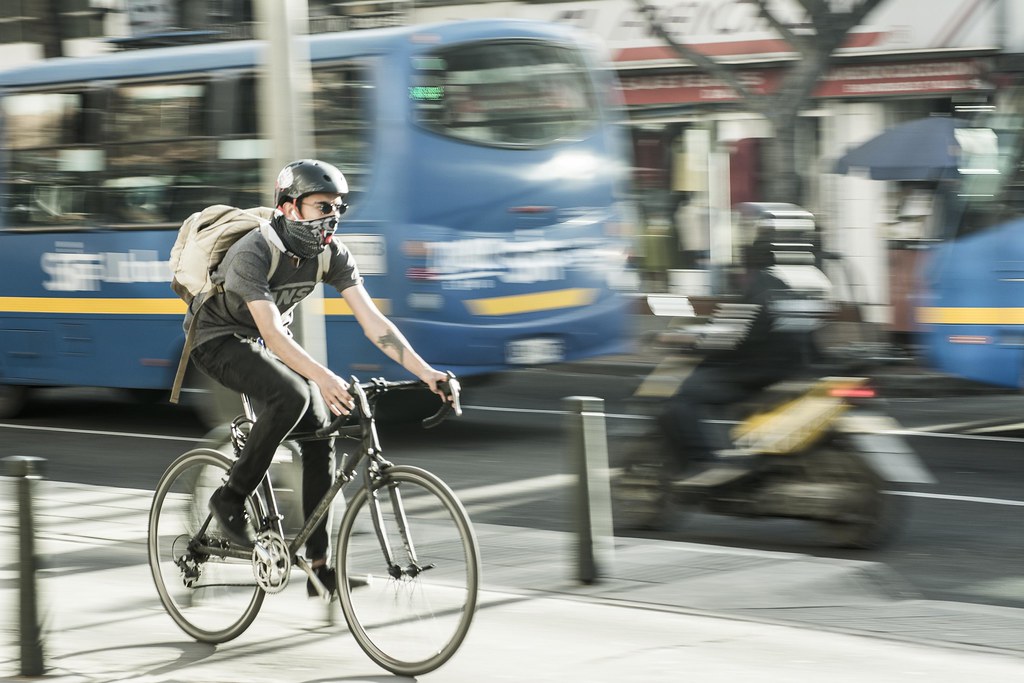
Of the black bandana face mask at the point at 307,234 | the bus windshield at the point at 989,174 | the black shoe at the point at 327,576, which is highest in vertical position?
the black bandana face mask at the point at 307,234

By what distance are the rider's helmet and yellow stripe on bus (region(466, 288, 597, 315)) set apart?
18.4ft

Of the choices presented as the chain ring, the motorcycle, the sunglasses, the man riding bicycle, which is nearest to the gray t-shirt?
the man riding bicycle

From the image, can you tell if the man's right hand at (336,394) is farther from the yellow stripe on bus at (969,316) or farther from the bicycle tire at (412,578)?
the yellow stripe on bus at (969,316)

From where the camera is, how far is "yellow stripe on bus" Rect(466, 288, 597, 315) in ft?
36.3

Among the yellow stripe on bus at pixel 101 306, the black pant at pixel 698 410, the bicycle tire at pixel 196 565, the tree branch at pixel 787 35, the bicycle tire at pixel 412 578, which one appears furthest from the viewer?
the tree branch at pixel 787 35

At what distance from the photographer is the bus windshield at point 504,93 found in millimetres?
11164

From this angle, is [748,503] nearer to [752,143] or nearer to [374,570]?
[374,570]

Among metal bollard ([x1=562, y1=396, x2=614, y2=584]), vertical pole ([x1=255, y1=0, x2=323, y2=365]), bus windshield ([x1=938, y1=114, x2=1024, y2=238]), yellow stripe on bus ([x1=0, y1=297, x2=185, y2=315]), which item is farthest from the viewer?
yellow stripe on bus ([x1=0, y1=297, x2=185, y2=315])

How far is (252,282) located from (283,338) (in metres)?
0.25

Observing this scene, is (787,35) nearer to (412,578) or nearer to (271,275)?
(271,275)

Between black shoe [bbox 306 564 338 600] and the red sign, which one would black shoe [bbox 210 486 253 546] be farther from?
the red sign

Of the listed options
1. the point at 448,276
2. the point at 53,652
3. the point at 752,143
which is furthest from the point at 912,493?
the point at 752,143

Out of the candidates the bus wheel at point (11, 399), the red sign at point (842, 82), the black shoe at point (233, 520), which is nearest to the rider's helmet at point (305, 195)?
the black shoe at point (233, 520)

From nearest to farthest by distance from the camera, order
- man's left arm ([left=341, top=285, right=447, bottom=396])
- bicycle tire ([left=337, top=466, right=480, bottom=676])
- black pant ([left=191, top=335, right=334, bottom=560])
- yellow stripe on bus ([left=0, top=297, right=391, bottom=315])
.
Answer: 1. bicycle tire ([left=337, top=466, right=480, bottom=676])
2. black pant ([left=191, top=335, right=334, bottom=560])
3. man's left arm ([left=341, top=285, right=447, bottom=396])
4. yellow stripe on bus ([left=0, top=297, right=391, bottom=315])
